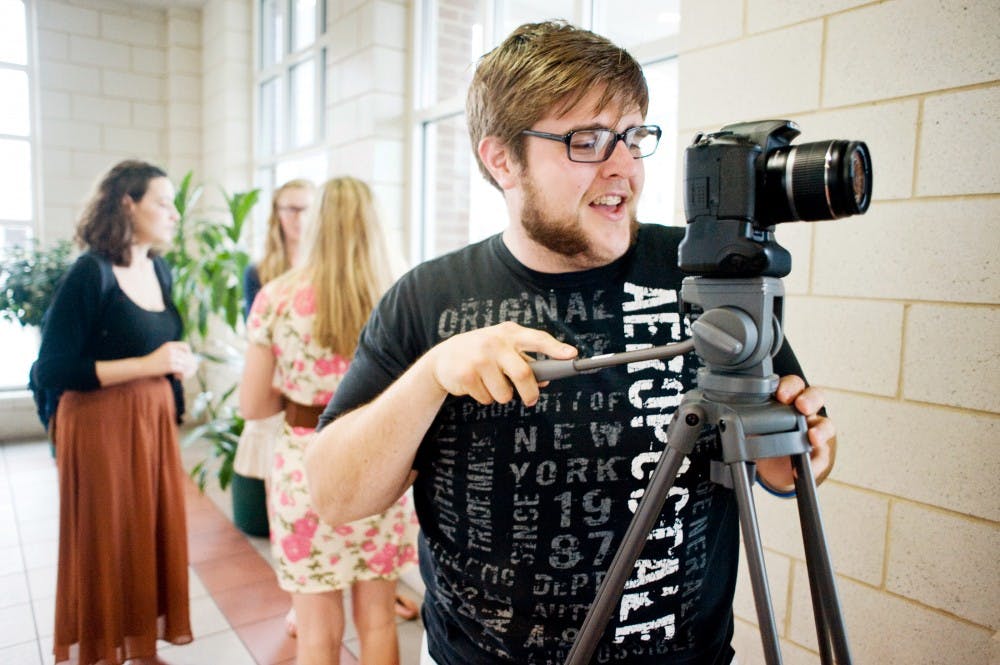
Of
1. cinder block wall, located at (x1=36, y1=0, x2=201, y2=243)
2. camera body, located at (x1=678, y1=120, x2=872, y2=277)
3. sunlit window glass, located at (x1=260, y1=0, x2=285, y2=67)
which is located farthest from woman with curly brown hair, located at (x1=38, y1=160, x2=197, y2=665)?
cinder block wall, located at (x1=36, y1=0, x2=201, y2=243)

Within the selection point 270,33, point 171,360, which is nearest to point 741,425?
point 171,360

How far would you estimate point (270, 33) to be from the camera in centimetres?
486

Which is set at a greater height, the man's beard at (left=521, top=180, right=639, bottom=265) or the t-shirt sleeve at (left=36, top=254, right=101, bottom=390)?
the man's beard at (left=521, top=180, right=639, bottom=265)

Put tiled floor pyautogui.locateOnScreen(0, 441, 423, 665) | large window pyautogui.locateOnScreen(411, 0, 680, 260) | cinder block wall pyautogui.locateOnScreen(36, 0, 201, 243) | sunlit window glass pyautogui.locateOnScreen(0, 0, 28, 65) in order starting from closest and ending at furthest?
tiled floor pyautogui.locateOnScreen(0, 441, 423, 665)
large window pyautogui.locateOnScreen(411, 0, 680, 260)
sunlit window glass pyautogui.locateOnScreen(0, 0, 28, 65)
cinder block wall pyautogui.locateOnScreen(36, 0, 201, 243)

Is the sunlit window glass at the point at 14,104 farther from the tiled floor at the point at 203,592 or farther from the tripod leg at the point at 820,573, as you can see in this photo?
the tripod leg at the point at 820,573

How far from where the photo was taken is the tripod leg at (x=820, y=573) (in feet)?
2.16

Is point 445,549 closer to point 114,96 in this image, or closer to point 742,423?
point 742,423

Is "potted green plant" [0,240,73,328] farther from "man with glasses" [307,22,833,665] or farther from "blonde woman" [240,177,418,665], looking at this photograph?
"man with glasses" [307,22,833,665]

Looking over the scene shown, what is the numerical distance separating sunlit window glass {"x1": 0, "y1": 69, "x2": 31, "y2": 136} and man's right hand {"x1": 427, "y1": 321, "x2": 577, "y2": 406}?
18.8ft

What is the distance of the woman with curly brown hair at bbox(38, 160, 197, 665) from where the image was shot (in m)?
2.08

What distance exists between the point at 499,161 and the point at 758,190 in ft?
1.54

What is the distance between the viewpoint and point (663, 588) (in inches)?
36.0

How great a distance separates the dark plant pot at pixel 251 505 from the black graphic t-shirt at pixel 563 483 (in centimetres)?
270

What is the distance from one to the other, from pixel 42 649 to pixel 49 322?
1.22m
